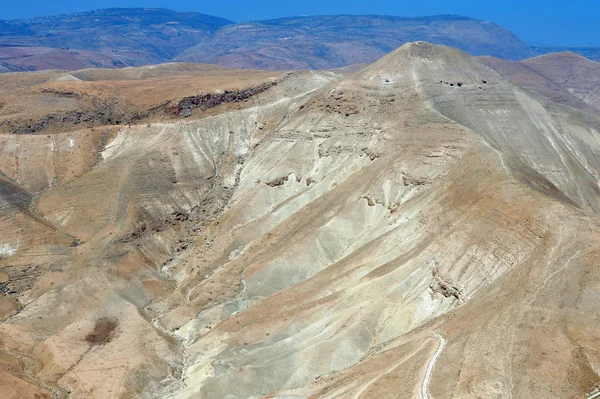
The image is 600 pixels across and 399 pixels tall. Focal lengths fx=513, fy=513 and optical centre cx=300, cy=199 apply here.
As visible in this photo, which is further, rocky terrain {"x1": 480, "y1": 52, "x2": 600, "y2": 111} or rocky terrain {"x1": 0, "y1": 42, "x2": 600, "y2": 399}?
rocky terrain {"x1": 480, "y1": 52, "x2": 600, "y2": 111}

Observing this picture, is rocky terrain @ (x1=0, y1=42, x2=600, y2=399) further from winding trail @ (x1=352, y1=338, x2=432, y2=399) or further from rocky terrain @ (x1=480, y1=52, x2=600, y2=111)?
rocky terrain @ (x1=480, y1=52, x2=600, y2=111)

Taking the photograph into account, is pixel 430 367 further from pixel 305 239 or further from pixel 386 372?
pixel 305 239

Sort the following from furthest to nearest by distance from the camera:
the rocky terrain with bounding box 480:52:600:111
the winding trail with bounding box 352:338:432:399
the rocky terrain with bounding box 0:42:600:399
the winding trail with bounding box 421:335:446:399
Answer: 1. the rocky terrain with bounding box 480:52:600:111
2. the rocky terrain with bounding box 0:42:600:399
3. the winding trail with bounding box 352:338:432:399
4. the winding trail with bounding box 421:335:446:399

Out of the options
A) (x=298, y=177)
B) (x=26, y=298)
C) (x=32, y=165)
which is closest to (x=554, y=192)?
(x=298, y=177)

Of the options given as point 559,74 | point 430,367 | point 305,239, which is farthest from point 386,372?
point 559,74

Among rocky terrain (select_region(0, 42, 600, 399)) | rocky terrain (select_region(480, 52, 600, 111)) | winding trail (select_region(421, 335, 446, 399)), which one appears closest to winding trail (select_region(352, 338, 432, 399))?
rocky terrain (select_region(0, 42, 600, 399))

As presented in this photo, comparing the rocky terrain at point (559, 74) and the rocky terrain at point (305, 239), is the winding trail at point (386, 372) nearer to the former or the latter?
the rocky terrain at point (305, 239)

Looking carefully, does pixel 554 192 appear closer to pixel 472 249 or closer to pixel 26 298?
pixel 472 249

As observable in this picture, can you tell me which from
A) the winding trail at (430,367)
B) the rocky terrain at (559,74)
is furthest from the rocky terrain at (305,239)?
the rocky terrain at (559,74)
